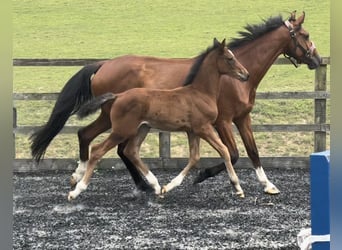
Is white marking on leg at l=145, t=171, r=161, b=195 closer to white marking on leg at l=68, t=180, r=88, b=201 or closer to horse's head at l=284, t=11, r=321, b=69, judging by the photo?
white marking on leg at l=68, t=180, r=88, b=201

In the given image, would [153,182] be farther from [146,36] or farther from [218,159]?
[146,36]

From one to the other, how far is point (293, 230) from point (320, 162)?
2.95m

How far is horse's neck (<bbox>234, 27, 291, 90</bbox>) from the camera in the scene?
22.8 feet

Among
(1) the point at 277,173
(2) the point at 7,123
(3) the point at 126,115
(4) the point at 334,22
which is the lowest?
(1) the point at 277,173

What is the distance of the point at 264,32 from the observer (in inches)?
277

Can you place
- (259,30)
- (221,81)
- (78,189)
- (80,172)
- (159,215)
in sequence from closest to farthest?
1. (159,215)
2. (78,189)
3. (80,172)
4. (221,81)
5. (259,30)

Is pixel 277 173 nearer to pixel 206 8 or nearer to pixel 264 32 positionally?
pixel 264 32

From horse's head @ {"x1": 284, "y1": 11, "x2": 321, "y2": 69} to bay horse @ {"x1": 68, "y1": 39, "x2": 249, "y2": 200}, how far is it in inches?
42.1

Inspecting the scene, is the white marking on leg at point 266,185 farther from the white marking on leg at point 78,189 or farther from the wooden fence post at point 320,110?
the white marking on leg at point 78,189

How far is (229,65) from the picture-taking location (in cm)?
626

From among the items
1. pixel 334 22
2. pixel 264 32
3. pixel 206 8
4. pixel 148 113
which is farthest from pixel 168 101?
pixel 206 8

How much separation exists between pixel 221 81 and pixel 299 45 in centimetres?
106

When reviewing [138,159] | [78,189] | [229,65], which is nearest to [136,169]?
[138,159]

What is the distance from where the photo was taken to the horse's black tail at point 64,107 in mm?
6742
